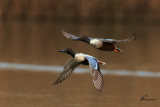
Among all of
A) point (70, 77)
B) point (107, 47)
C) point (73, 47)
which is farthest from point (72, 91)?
point (73, 47)

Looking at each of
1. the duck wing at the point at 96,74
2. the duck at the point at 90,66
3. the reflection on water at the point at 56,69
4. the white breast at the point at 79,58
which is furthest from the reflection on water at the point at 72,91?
the duck wing at the point at 96,74

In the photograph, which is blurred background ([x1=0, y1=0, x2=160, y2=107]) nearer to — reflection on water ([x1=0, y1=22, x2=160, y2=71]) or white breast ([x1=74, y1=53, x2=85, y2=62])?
reflection on water ([x1=0, y1=22, x2=160, y2=71])

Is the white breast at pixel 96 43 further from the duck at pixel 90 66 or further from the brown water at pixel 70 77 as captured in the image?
the brown water at pixel 70 77

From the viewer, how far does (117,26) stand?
3041 cm

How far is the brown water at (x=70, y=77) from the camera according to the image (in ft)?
36.3

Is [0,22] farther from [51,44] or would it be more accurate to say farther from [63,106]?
[63,106]

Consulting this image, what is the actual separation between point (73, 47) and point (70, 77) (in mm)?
6554

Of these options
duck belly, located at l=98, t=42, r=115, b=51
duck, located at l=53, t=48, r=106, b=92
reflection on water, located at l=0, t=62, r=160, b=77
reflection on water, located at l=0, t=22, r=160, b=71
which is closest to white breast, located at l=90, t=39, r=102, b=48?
duck belly, located at l=98, t=42, r=115, b=51

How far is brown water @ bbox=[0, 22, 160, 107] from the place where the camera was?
11.1 metres

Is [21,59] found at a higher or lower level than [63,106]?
higher

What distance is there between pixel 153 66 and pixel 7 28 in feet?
39.4

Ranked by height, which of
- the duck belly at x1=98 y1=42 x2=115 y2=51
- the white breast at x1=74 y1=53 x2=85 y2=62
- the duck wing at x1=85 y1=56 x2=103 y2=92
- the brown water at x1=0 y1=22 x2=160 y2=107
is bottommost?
the duck wing at x1=85 y1=56 x2=103 y2=92

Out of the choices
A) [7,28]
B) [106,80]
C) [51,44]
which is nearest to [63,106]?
[106,80]

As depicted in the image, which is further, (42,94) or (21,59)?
(21,59)
